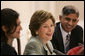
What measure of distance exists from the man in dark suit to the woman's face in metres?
0.41

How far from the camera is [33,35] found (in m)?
1.73

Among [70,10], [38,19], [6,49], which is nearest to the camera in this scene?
[6,49]

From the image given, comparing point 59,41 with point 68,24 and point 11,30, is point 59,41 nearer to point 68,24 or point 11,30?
point 68,24

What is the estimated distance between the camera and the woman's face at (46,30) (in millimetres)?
1712

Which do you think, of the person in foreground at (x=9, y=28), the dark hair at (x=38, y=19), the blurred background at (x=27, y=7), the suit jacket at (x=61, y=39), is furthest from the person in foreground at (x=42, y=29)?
the blurred background at (x=27, y=7)

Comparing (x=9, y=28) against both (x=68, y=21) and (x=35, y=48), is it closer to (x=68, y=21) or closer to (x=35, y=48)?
(x=35, y=48)

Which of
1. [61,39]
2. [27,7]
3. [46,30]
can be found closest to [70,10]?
[61,39]

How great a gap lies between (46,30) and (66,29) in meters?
0.55

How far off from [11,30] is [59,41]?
727mm

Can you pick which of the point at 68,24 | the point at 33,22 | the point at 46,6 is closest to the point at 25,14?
the point at 46,6

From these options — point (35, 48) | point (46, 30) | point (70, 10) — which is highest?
point (70, 10)

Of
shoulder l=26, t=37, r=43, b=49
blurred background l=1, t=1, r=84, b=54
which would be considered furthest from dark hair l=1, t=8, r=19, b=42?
blurred background l=1, t=1, r=84, b=54

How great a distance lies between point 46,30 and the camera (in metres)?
1.73

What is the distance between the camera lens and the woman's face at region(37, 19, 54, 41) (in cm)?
171
